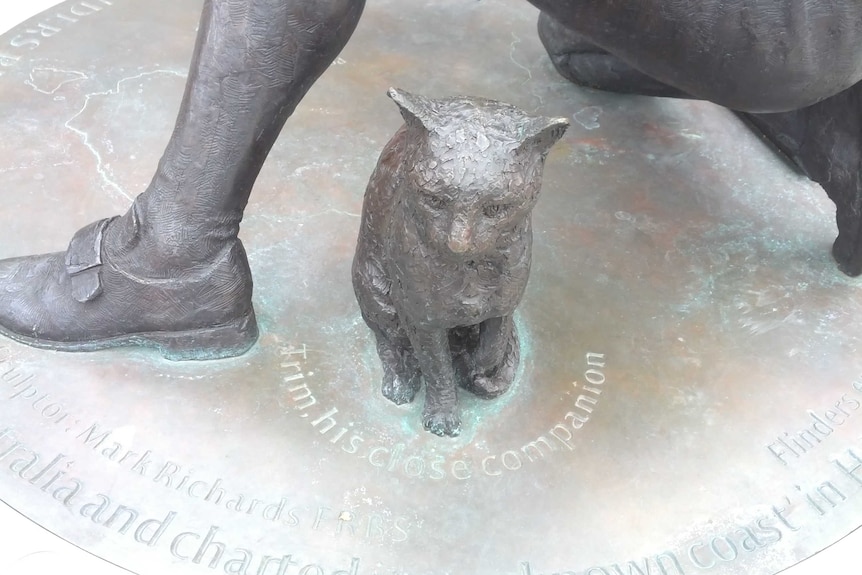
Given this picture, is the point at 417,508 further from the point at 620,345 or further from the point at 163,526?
the point at 620,345

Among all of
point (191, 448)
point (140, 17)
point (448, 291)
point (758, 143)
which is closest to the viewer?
point (448, 291)

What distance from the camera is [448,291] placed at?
1.57 meters

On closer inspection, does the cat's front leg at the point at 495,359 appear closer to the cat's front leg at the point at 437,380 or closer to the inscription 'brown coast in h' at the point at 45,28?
the cat's front leg at the point at 437,380

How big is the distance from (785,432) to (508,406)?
0.60m

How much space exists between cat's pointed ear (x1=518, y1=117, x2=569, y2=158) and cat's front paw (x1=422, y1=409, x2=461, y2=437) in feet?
2.19

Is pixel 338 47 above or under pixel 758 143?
above

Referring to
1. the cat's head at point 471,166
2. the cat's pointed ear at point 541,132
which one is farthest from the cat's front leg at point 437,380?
the cat's pointed ear at point 541,132

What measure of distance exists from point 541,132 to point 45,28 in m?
2.13

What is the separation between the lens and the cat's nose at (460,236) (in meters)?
1.38

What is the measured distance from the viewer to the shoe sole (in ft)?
6.51

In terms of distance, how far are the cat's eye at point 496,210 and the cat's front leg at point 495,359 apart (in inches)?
14.4

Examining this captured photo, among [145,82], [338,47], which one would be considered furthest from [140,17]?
[338,47]

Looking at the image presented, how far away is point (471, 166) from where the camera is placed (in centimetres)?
136

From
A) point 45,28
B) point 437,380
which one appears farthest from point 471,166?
point 45,28
